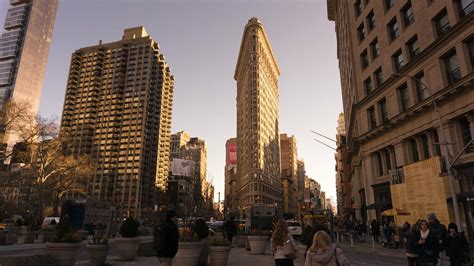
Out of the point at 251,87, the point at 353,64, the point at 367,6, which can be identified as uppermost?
the point at 251,87

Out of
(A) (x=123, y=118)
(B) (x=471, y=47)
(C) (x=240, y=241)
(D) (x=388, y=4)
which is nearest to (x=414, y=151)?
(B) (x=471, y=47)

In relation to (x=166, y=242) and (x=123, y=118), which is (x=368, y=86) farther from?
(x=123, y=118)

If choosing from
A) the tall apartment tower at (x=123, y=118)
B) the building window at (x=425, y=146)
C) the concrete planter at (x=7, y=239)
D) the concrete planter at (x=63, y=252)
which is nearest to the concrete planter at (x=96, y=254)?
the concrete planter at (x=63, y=252)

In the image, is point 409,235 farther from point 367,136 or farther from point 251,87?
point 251,87

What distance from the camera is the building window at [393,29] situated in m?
32.2

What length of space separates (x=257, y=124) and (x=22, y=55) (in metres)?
147

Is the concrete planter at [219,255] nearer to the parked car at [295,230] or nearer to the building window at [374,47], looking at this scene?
the parked car at [295,230]

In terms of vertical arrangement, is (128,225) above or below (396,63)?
below

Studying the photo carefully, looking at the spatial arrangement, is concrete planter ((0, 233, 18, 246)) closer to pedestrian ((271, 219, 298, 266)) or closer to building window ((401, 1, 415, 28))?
pedestrian ((271, 219, 298, 266))

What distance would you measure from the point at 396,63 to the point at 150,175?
13807cm

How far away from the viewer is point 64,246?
10734 mm

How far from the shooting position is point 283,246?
755cm

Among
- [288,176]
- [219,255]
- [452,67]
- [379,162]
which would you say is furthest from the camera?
[288,176]

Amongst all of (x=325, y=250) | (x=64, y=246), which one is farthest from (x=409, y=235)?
(x=64, y=246)
